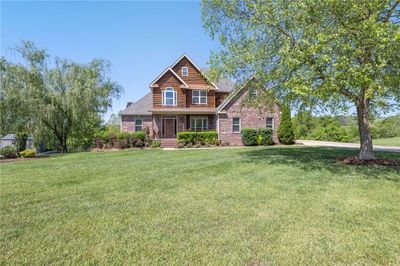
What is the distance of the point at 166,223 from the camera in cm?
427

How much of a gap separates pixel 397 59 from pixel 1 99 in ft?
78.2

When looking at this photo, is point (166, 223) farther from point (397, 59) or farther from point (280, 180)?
point (397, 59)

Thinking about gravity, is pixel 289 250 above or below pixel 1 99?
below

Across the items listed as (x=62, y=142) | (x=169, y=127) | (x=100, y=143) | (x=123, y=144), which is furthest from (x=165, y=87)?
(x=62, y=142)

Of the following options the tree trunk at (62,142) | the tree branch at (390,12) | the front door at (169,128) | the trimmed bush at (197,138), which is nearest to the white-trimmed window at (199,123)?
the front door at (169,128)

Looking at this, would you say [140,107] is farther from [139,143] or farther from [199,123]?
[199,123]

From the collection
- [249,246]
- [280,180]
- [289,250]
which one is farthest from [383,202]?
[249,246]

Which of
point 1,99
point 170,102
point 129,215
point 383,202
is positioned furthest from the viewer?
point 170,102

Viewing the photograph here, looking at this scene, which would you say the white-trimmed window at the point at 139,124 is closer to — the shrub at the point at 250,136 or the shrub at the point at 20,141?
the shrub at the point at 20,141

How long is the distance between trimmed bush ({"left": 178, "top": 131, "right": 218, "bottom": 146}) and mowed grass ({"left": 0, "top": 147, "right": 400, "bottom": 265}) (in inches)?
503

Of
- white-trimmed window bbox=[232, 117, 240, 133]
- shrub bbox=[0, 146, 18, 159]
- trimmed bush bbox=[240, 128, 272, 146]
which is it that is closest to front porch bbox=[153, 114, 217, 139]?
white-trimmed window bbox=[232, 117, 240, 133]

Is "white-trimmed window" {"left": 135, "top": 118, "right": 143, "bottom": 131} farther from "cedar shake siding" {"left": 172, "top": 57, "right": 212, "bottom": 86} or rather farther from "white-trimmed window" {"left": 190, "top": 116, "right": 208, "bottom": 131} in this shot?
"cedar shake siding" {"left": 172, "top": 57, "right": 212, "bottom": 86}

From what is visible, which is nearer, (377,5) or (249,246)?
(249,246)

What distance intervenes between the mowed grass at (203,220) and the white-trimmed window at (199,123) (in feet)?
54.9
